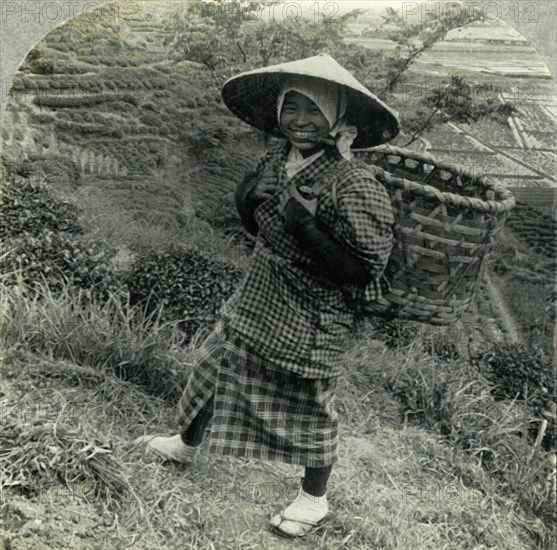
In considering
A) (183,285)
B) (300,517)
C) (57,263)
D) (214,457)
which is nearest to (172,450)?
(214,457)

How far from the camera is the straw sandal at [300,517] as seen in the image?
3045 millimetres

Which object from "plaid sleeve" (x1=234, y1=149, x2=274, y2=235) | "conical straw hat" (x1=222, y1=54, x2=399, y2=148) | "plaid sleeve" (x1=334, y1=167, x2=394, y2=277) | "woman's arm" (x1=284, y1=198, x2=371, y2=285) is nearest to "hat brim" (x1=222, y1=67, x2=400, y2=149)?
"conical straw hat" (x1=222, y1=54, x2=399, y2=148)

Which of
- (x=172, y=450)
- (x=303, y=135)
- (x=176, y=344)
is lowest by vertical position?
(x=172, y=450)

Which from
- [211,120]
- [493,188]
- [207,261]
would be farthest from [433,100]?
[207,261]

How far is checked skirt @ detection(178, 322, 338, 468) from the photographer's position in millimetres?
2955

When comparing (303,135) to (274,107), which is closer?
(303,135)

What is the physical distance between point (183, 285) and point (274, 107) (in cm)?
86

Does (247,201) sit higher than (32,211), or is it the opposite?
(247,201)

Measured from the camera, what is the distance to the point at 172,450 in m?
3.16

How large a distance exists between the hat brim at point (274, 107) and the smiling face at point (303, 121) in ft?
0.29

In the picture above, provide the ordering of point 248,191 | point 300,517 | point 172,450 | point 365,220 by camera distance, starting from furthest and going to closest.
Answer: point 172,450
point 300,517
point 248,191
point 365,220

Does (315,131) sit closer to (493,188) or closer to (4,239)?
(493,188)

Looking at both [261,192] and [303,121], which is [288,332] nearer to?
[261,192]

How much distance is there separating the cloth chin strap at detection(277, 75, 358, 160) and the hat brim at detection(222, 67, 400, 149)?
0.08 ft
